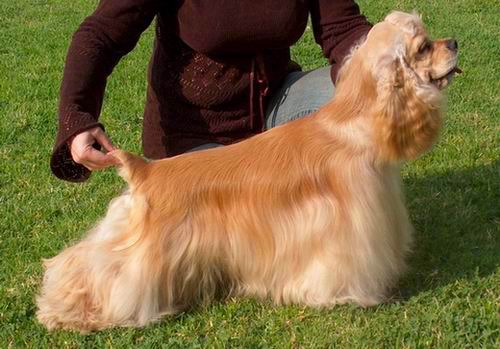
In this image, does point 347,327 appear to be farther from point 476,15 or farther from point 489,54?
point 476,15

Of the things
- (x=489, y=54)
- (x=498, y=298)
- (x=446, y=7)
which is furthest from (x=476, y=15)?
(x=498, y=298)

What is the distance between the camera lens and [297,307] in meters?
3.14

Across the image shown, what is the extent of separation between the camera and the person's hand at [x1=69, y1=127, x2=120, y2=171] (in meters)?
2.94

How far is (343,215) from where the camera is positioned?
2.98 metres

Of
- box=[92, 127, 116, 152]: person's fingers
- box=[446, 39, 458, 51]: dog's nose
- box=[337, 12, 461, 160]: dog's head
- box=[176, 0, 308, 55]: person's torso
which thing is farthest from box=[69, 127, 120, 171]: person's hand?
box=[446, 39, 458, 51]: dog's nose

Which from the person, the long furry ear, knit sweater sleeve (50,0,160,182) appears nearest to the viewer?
the long furry ear

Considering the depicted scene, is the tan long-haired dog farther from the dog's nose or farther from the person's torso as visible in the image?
the person's torso

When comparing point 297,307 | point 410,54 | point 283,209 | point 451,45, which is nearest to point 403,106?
point 410,54

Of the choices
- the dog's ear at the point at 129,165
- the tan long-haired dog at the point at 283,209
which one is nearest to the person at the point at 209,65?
the dog's ear at the point at 129,165

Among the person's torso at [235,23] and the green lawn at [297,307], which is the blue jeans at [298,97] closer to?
the person's torso at [235,23]

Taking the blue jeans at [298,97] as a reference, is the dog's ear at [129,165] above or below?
above

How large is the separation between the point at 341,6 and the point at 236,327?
65.1 inches

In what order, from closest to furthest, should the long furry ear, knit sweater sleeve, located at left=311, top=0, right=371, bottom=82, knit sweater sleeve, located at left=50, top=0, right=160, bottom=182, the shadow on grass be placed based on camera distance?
the long furry ear < knit sweater sleeve, located at left=50, top=0, right=160, bottom=182 < the shadow on grass < knit sweater sleeve, located at left=311, top=0, right=371, bottom=82

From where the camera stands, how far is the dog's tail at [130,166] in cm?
288
